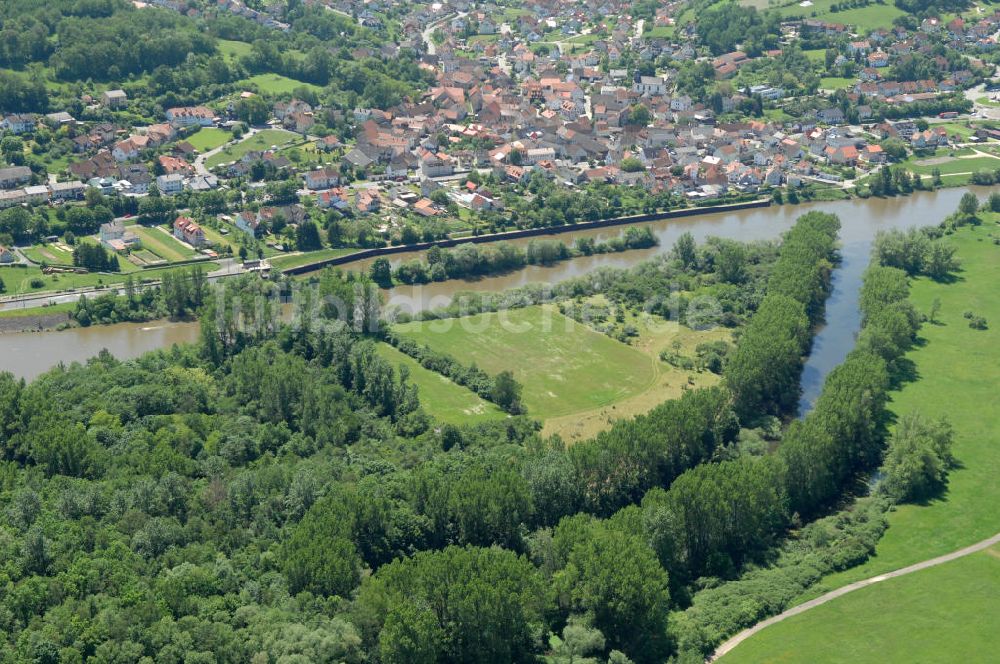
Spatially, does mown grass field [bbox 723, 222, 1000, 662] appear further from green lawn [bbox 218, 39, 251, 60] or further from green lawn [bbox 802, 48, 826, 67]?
green lawn [bbox 218, 39, 251, 60]

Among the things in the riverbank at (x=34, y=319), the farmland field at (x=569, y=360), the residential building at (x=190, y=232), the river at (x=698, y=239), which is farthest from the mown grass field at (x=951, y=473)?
the residential building at (x=190, y=232)

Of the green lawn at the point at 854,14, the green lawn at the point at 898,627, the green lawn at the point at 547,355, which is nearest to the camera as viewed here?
the green lawn at the point at 898,627

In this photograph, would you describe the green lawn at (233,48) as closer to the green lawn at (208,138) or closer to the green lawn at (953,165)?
the green lawn at (208,138)

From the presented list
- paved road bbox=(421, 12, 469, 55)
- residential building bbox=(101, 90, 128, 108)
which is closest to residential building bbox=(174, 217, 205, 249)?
residential building bbox=(101, 90, 128, 108)

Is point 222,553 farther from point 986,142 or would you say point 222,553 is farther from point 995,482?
point 986,142

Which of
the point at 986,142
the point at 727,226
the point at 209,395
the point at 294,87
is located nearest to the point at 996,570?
the point at 209,395

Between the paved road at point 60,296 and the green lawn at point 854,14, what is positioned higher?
the green lawn at point 854,14
